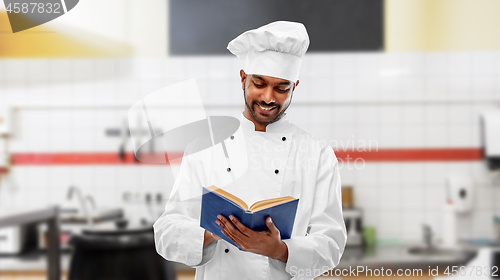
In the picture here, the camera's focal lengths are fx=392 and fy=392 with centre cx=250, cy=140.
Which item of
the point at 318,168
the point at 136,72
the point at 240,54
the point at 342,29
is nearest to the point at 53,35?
the point at 136,72

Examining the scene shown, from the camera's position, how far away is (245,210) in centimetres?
57

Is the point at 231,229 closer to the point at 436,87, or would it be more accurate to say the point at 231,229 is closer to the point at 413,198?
the point at 413,198

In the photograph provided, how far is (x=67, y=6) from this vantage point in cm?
139

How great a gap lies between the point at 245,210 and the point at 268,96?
0.83 ft

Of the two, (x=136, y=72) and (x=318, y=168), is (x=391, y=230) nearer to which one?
(x=318, y=168)

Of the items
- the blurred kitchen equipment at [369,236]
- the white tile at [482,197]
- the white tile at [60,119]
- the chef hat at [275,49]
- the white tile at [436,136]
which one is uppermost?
the chef hat at [275,49]

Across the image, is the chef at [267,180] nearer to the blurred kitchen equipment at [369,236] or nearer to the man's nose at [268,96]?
the man's nose at [268,96]

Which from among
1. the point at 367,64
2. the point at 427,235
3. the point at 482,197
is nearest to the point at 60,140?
the point at 367,64

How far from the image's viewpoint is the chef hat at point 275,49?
767mm

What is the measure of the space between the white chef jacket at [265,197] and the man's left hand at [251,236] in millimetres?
69

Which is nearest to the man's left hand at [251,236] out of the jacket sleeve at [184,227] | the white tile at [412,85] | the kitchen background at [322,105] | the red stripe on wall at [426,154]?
the jacket sleeve at [184,227]

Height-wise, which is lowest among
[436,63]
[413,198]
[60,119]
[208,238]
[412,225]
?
[412,225]

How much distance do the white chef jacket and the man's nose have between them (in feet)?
0.26

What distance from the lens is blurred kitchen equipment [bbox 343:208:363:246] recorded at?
154 cm
